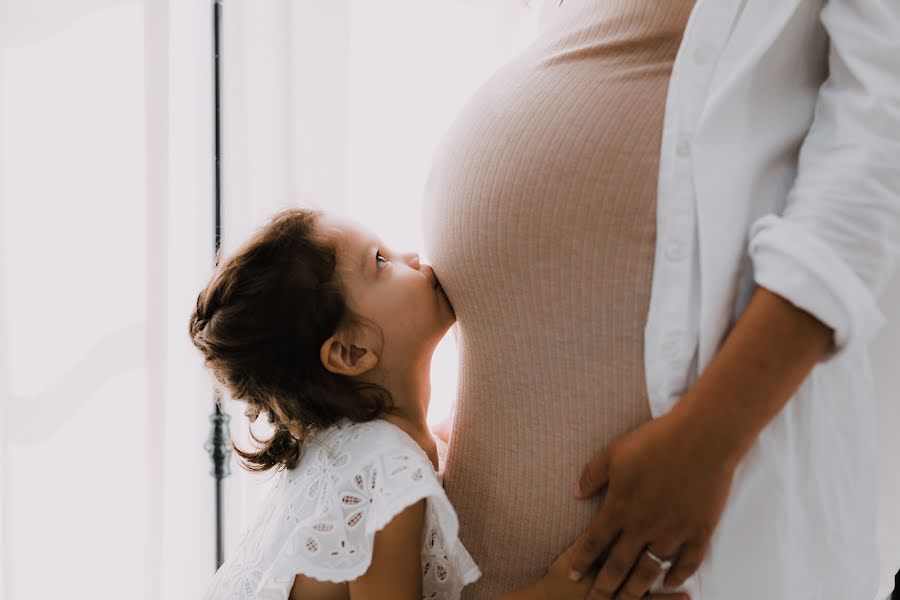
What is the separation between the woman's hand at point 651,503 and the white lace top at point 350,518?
166mm

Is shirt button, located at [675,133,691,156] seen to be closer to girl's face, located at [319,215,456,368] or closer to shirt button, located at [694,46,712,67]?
shirt button, located at [694,46,712,67]

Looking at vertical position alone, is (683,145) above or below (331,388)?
above

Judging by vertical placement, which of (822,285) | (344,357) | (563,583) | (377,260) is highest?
(822,285)

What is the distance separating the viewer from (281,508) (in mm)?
933

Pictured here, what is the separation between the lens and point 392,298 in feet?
3.14

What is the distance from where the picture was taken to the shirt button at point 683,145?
0.70 m

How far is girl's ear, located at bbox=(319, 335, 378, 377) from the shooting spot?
95cm

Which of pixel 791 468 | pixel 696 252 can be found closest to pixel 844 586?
pixel 791 468

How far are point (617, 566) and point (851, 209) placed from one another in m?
0.41

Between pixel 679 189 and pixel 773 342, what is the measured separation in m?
0.17

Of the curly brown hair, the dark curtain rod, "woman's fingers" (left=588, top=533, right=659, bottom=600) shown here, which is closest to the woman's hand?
"woman's fingers" (left=588, top=533, right=659, bottom=600)

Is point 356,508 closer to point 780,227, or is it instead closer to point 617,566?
point 617,566

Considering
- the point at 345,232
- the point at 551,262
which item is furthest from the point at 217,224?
the point at 551,262

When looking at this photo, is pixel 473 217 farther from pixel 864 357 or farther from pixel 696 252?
pixel 864 357
